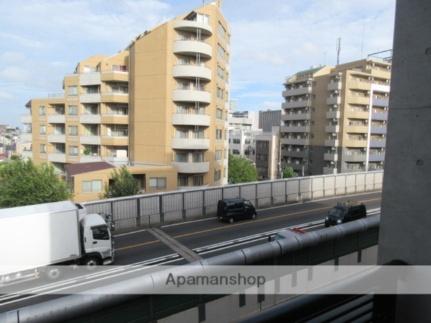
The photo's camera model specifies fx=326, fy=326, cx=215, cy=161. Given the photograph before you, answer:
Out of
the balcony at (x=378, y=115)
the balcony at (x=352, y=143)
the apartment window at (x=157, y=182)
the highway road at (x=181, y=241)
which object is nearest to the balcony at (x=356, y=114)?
the balcony at (x=378, y=115)

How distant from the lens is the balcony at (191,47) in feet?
105

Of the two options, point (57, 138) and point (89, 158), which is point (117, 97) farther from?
point (57, 138)

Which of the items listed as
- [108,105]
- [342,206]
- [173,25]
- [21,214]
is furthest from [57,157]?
[342,206]

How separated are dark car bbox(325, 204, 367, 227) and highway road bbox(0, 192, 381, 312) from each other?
1198 mm

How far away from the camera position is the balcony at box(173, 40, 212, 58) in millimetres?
32094

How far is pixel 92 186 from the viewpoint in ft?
96.3

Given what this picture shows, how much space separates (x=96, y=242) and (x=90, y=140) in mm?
29326

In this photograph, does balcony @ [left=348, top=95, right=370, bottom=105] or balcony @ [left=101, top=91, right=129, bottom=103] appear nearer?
balcony @ [left=101, top=91, right=129, bottom=103]

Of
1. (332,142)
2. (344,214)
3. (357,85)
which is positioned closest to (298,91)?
(357,85)

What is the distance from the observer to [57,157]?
152ft

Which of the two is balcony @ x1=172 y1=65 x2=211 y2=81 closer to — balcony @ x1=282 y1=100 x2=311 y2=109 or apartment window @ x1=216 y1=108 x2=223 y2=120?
apartment window @ x1=216 y1=108 x2=223 y2=120

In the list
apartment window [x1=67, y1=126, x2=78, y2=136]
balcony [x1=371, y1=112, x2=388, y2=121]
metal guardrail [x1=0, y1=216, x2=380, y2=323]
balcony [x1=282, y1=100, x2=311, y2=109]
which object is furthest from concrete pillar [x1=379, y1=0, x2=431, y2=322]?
balcony [x1=282, y1=100, x2=311, y2=109]

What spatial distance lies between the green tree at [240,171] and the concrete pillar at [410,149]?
4842 cm

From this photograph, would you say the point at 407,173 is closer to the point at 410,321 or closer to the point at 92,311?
the point at 410,321
